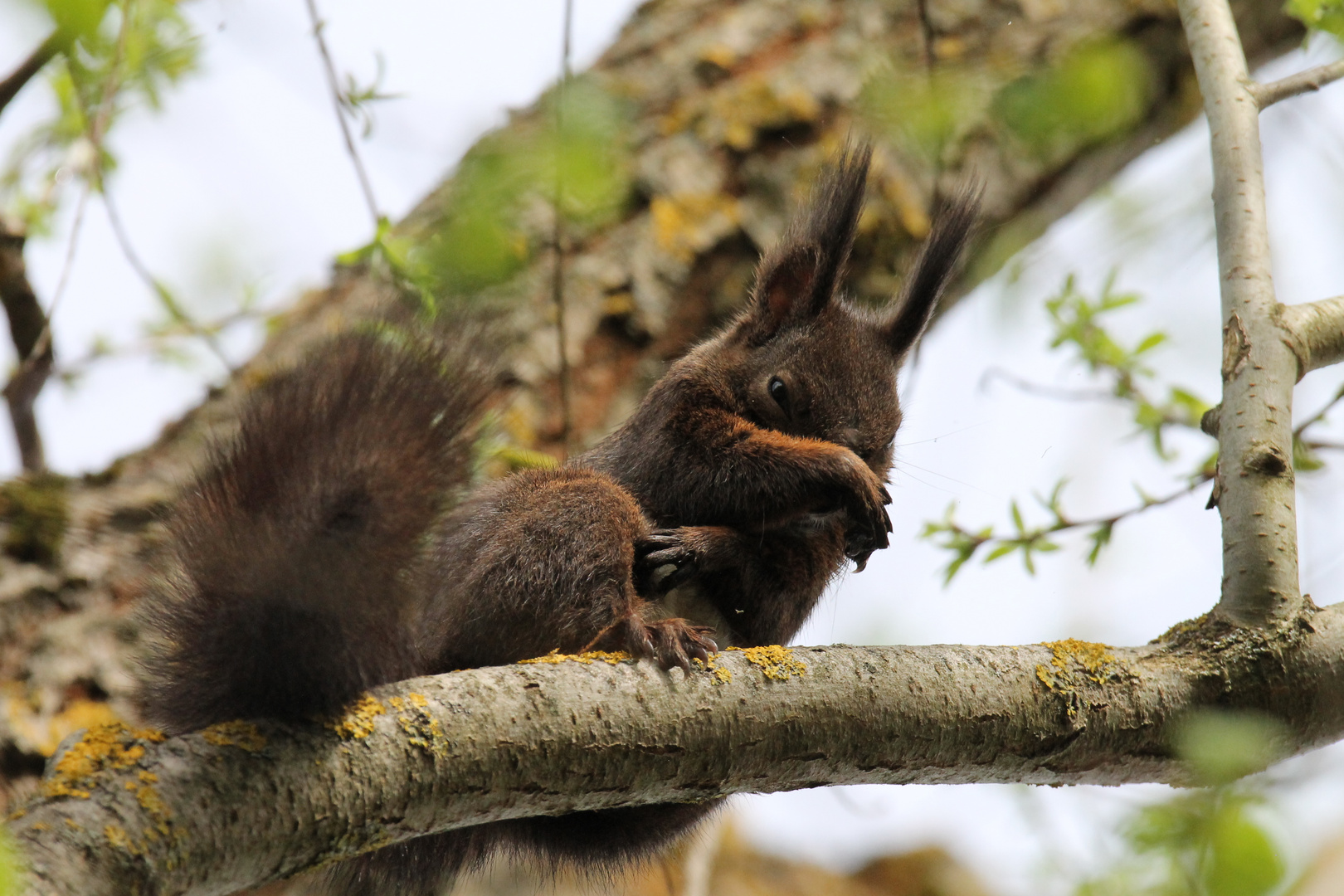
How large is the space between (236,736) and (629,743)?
61 centimetres

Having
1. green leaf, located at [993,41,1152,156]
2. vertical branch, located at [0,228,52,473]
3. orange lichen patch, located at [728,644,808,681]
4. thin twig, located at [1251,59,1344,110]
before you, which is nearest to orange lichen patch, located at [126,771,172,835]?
orange lichen patch, located at [728,644,808,681]

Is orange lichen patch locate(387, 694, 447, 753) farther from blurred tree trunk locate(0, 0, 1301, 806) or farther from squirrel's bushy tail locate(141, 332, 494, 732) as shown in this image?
blurred tree trunk locate(0, 0, 1301, 806)

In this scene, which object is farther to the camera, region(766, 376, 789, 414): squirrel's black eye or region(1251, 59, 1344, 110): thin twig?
region(766, 376, 789, 414): squirrel's black eye

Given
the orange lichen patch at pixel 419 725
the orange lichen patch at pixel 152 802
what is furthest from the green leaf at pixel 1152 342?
the orange lichen patch at pixel 152 802

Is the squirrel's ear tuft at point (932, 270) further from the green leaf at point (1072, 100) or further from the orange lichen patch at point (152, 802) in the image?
the orange lichen patch at point (152, 802)

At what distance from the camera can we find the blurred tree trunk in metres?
3.84

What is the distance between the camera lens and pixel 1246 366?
238 centimetres

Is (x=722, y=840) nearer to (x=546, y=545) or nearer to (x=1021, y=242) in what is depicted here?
(x=1021, y=242)

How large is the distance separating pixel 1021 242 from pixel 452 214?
341cm

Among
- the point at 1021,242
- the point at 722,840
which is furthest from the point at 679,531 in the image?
the point at 722,840

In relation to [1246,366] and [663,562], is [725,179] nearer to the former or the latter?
[663,562]

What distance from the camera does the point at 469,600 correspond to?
2.43 metres

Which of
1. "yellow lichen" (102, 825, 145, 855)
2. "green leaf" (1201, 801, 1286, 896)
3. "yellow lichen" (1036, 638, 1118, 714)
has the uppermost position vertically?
"yellow lichen" (1036, 638, 1118, 714)

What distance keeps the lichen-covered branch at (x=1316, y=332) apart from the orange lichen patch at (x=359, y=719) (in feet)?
6.68
